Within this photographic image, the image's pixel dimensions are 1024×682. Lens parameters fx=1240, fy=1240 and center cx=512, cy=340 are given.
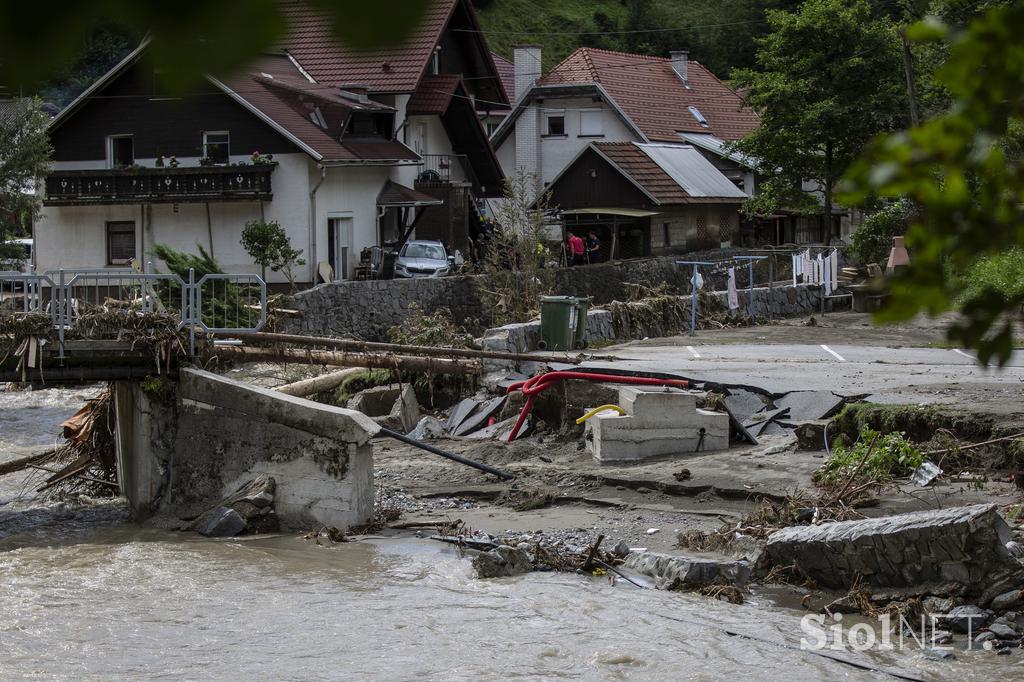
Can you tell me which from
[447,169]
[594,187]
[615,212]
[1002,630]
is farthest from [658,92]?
[1002,630]

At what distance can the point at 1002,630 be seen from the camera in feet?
31.7

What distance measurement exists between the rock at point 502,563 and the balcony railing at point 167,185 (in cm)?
2292

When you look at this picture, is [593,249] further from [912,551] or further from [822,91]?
[912,551]

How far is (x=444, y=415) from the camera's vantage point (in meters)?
20.3

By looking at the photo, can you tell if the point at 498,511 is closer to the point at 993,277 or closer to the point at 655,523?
the point at 655,523

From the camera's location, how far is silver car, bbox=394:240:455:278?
34.7 m

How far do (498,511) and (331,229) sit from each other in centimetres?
2196

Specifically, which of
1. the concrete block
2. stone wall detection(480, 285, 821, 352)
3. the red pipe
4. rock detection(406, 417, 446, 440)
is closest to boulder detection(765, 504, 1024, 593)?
the concrete block

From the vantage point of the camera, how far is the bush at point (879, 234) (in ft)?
119

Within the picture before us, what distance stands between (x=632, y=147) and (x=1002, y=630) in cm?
3987

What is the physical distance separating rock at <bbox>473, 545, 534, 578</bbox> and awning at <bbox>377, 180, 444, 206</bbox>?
2515 centimetres

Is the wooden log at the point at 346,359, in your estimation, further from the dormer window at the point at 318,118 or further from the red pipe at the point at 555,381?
the dormer window at the point at 318,118

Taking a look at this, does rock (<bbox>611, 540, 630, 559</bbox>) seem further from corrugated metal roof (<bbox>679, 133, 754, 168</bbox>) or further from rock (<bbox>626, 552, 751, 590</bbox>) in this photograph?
corrugated metal roof (<bbox>679, 133, 754, 168</bbox>)

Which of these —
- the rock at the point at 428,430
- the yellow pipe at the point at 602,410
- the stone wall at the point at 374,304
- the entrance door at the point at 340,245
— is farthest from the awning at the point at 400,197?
the yellow pipe at the point at 602,410
